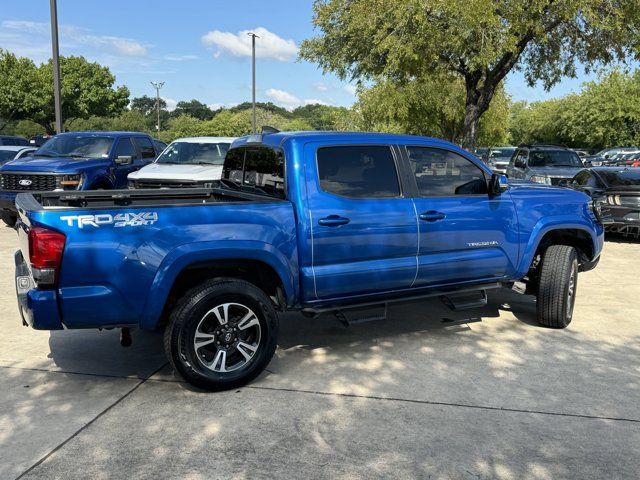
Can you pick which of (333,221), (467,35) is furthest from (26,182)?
(467,35)

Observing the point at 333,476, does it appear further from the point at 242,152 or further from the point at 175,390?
the point at 242,152

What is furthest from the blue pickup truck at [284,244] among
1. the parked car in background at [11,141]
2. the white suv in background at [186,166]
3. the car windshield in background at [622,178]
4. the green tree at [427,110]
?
the parked car in background at [11,141]

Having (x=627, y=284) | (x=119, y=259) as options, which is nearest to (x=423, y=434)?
(x=119, y=259)

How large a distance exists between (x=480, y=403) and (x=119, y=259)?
8.61 feet

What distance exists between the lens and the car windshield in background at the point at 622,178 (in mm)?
10828

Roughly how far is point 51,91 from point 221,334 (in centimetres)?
5387

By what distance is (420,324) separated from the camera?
5902 millimetres

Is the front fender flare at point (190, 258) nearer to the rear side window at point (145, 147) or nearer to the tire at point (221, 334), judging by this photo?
the tire at point (221, 334)

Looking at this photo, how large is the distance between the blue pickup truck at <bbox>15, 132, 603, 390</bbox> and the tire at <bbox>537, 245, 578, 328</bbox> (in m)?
0.01

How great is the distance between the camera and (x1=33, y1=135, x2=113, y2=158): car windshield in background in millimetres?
11656

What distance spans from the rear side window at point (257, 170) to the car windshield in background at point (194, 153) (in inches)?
221

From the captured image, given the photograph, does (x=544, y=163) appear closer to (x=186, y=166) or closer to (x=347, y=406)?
(x=186, y=166)

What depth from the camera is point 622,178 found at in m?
11.1

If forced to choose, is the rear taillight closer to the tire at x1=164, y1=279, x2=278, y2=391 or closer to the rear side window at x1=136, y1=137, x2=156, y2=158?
the tire at x1=164, y1=279, x2=278, y2=391
